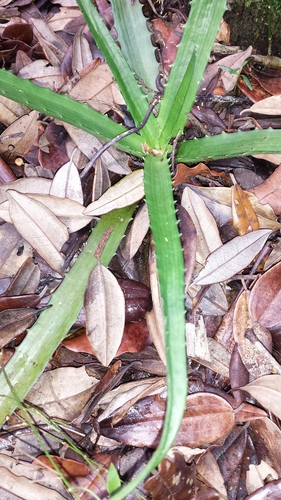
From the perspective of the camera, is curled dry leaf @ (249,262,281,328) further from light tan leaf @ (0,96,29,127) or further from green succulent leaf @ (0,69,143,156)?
light tan leaf @ (0,96,29,127)

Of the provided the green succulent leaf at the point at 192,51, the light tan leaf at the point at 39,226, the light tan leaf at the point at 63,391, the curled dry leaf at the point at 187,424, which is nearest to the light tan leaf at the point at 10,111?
the light tan leaf at the point at 39,226

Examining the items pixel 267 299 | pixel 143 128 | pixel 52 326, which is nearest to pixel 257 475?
pixel 267 299

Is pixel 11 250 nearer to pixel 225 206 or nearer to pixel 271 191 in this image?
pixel 225 206

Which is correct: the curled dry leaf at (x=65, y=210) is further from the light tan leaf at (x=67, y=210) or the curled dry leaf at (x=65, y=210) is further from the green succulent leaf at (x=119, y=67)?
the green succulent leaf at (x=119, y=67)

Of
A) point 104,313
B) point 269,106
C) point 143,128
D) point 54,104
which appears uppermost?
point 54,104

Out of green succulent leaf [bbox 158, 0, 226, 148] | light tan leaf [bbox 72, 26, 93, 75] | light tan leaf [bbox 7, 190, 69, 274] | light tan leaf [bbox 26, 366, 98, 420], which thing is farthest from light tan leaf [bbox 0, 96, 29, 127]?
light tan leaf [bbox 26, 366, 98, 420]

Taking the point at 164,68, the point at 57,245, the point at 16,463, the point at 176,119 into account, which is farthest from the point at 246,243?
the point at 16,463

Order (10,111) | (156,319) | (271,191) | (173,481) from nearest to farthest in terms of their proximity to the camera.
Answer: (173,481), (156,319), (271,191), (10,111)

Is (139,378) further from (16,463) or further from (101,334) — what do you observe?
(16,463)
